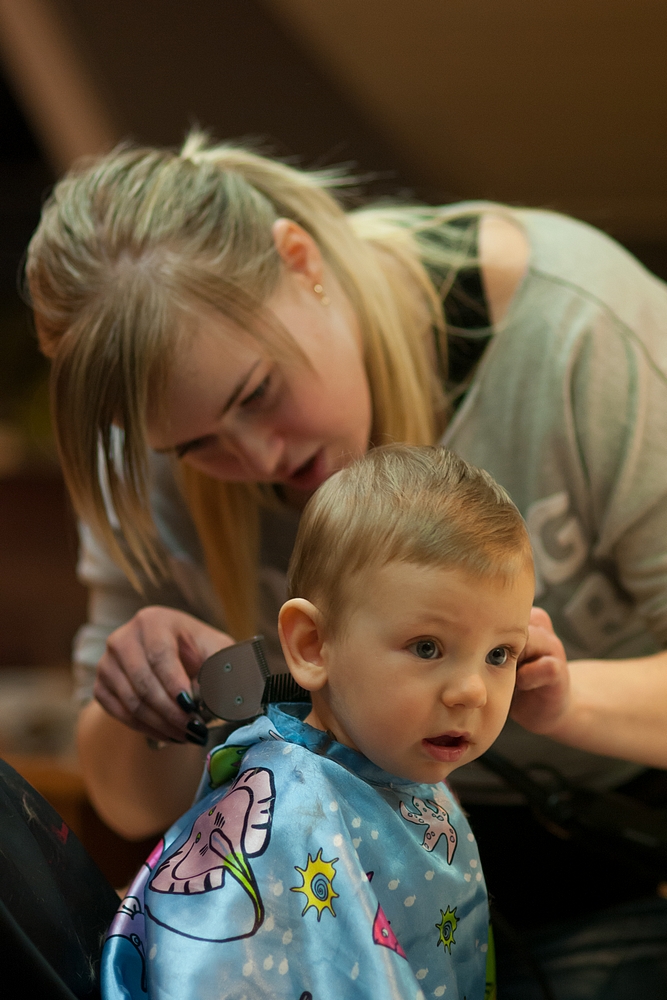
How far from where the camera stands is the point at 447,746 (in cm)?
46

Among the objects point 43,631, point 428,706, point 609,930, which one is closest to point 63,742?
point 43,631

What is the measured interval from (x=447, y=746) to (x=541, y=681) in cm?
11

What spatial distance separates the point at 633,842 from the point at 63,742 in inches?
58.7

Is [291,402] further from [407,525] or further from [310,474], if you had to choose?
[407,525]

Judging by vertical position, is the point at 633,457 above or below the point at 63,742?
above

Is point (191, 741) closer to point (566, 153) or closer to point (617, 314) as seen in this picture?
point (617, 314)

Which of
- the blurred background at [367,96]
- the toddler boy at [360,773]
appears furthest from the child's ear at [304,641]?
the blurred background at [367,96]

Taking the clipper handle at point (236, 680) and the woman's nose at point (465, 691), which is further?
A: the clipper handle at point (236, 680)

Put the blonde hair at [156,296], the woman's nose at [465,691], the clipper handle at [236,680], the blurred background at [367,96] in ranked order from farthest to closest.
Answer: the blurred background at [367,96] → the blonde hair at [156,296] → the clipper handle at [236,680] → the woman's nose at [465,691]

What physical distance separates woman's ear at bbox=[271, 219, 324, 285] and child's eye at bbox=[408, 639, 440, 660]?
37cm

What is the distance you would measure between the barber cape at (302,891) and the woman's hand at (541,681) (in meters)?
0.08

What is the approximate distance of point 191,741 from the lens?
0.60 m

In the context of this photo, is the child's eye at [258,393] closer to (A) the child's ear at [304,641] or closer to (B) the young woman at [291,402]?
(B) the young woman at [291,402]

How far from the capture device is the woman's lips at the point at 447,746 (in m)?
0.46
